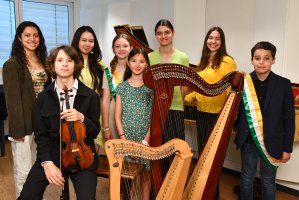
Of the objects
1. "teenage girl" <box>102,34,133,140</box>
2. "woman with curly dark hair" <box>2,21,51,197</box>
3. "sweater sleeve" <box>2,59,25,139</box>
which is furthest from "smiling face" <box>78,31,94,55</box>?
"sweater sleeve" <box>2,59,25,139</box>

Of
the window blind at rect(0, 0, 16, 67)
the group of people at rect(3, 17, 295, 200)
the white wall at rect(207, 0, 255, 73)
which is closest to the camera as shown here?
the group of people at rect(3, 17, 295, 200)

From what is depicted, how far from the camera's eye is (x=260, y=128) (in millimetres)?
2199

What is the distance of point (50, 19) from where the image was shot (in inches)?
226

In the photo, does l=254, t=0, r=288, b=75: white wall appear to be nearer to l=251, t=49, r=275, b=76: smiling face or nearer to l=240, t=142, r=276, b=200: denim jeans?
l=251, t=49, r=275, b=76: smiling face

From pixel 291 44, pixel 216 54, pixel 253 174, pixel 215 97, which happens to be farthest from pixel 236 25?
pixel 253 174

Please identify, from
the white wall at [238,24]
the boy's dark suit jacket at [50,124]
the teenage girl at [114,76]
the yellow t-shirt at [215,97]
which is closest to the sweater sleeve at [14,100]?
the boy's dark suit jacket at [50,124]

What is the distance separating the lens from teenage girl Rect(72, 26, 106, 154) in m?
2.55

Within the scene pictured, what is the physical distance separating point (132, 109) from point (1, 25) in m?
4.22

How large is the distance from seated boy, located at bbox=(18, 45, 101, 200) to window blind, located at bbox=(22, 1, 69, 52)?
428 centimetres

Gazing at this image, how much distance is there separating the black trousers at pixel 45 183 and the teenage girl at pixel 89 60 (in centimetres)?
74

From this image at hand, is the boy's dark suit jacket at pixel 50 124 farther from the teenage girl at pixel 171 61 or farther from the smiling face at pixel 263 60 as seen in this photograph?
the smiling face at pixel 263 60

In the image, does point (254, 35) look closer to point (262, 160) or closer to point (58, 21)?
point (262, 160)

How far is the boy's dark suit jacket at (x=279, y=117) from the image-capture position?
218cm

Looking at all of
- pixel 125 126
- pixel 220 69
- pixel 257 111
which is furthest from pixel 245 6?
pixel 125 126
